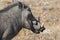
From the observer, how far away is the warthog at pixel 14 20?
863 centimetres

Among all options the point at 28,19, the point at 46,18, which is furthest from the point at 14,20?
the point at 46,18

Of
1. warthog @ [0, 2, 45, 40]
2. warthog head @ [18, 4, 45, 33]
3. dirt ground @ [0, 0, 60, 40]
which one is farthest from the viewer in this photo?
dirt ground @ [0, 0, 60, 40]

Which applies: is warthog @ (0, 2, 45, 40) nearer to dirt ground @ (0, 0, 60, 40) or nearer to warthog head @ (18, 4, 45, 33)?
warthog head @ (18, 4, 45, 33)

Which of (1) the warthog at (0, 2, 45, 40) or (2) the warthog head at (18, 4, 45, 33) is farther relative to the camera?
(2) the warthog head at (18, 4, 45, 33)

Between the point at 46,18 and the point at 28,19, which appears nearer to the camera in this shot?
the point at 28,19

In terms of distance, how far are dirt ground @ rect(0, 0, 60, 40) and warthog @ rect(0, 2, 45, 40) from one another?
2071 mm

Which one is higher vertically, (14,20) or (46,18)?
(14,20)

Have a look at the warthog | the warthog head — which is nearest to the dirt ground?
the warthog head

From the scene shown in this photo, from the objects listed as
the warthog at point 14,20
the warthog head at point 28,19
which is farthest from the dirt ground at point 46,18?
the warthog at point 14,20

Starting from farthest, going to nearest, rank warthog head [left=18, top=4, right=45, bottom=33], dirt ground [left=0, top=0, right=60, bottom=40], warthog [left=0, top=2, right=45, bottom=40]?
dirt ground [left=0, top=0, right=60, bottom=40] < warthog head [left=18, top=4, right=45, bottom=33] < warthog [left=0, top=2, right=45, bottom=40]

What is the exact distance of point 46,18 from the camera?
13.5 metres

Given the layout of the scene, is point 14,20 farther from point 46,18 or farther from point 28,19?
point 46,18

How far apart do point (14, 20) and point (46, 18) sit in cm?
482

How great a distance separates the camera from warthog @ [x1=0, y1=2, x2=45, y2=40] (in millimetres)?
8633
